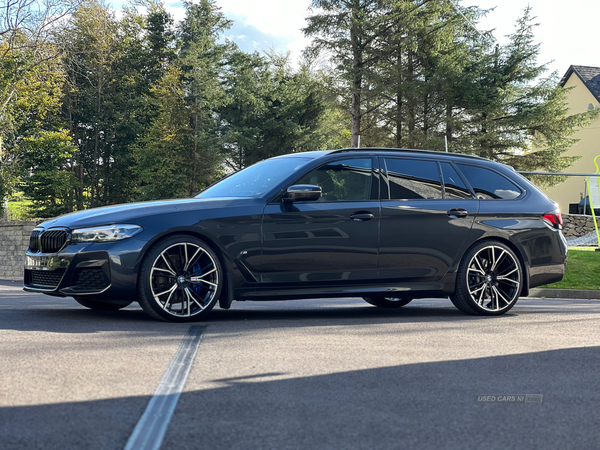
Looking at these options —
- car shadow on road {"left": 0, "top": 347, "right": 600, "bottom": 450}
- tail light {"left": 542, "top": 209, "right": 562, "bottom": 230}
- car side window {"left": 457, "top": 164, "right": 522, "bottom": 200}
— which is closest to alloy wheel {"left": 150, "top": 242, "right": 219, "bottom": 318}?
car shadow on road {"left": 0, "top": 347, "right": 600, "bottom": 450}

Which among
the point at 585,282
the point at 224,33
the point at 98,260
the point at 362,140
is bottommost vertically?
the point at 585,282

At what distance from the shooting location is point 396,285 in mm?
7613

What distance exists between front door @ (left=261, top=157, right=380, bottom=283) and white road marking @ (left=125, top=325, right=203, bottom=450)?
5.97 ft

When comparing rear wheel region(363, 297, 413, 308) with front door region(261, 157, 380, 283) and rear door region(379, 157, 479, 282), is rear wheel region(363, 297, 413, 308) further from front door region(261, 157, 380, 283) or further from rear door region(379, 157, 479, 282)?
front door region(261, 157, 380, 283)

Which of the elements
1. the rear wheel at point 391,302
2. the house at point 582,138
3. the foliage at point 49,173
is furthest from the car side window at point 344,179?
the house at point 582,138

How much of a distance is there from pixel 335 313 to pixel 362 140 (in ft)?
99.8

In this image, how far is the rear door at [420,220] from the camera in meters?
7.57

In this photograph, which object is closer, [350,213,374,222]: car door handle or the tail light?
[350,213,374,222]: car door handle

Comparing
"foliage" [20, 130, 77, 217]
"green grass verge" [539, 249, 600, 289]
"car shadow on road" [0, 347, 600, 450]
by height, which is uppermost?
"foliage" [20, 130, 77, 217]

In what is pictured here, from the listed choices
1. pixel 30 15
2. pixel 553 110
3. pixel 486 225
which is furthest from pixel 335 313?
pixel 553 110

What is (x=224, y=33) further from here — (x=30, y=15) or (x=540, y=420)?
(x=540, y=420)

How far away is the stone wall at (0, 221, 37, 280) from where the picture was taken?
80.9 ft

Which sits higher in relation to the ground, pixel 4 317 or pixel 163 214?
pixel 163 214

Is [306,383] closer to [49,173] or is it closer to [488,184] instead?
[488,184]
